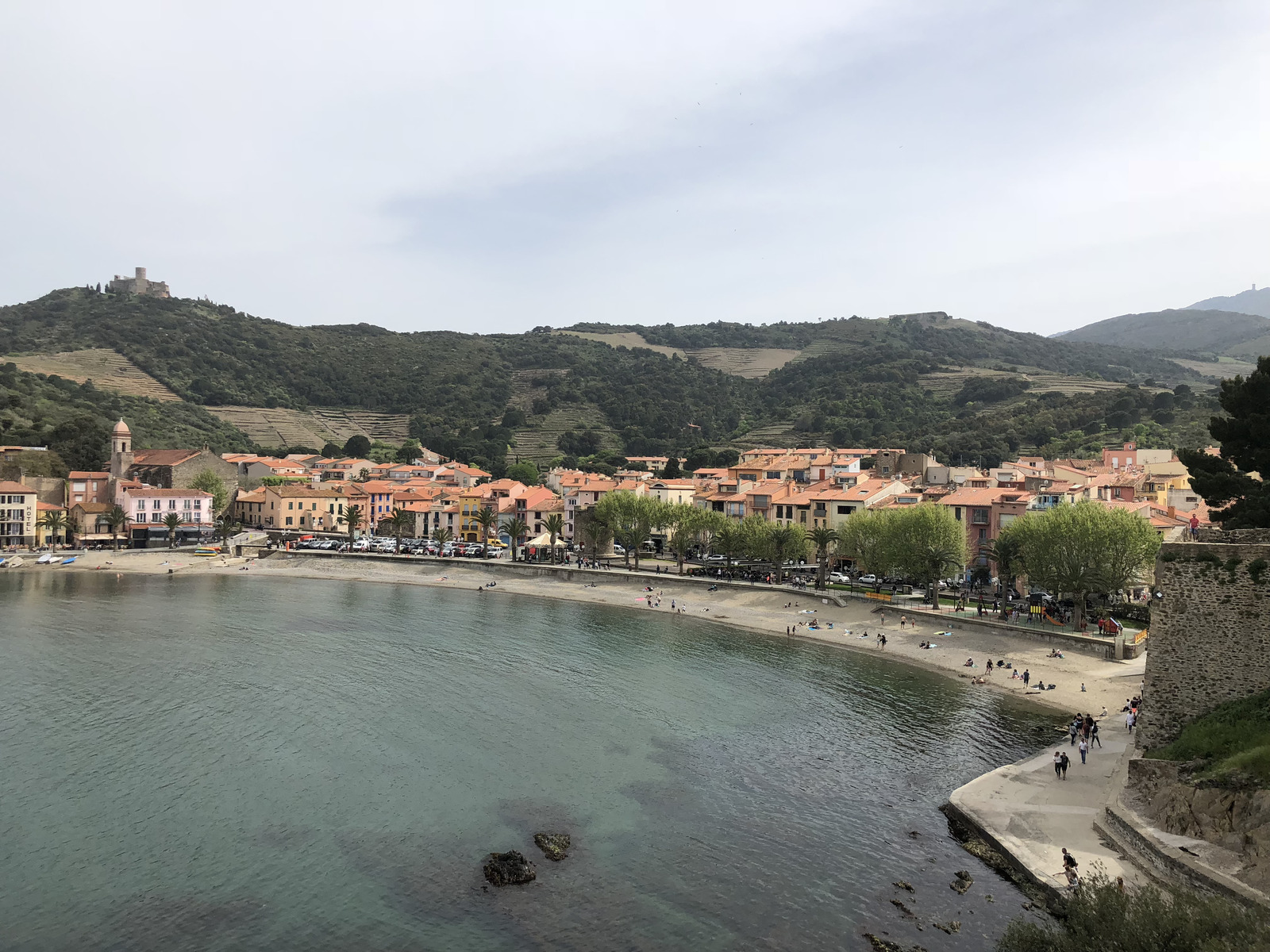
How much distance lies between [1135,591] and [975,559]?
11.2 m

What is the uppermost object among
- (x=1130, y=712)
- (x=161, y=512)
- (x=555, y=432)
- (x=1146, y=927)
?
(x=555, y=432)

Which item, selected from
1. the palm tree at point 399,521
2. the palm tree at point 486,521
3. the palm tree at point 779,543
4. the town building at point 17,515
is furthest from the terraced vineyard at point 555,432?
the palm tree at point 779,543

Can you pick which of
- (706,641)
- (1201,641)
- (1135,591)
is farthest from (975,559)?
(1201,641)

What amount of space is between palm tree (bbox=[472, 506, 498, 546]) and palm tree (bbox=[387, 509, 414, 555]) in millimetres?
7406


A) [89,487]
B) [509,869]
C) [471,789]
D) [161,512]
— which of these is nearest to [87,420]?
[89,487]

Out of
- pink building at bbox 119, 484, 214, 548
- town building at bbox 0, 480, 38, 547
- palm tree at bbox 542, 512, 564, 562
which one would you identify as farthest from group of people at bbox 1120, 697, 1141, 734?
town building at bbox 0, 480, 38, 547

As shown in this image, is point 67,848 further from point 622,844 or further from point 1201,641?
point 1201,641

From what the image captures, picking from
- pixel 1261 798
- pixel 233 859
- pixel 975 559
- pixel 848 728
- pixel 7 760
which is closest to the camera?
pixel 1261 798

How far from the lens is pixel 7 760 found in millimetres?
28984

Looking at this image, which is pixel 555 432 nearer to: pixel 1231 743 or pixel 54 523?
pixel 54 523

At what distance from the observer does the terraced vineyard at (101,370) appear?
136 m

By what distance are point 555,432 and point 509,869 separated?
469 ft

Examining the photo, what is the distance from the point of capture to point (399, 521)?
279ft

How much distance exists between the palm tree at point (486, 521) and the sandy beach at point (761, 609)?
6.26 metres
